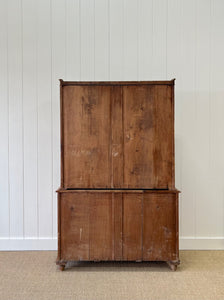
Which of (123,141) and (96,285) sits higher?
(123,141)

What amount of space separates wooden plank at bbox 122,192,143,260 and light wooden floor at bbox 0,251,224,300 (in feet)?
0.55

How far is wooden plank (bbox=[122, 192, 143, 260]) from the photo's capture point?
2.13 metres

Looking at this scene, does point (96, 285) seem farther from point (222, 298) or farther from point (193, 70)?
point (193, 70)

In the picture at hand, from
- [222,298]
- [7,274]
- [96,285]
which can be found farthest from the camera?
[7,274]

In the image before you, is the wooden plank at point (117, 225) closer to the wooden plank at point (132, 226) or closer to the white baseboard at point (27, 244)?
the wooden plank at point (132, 226)

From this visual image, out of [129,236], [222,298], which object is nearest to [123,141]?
[129,236]

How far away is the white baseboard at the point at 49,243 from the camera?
8.54 ft

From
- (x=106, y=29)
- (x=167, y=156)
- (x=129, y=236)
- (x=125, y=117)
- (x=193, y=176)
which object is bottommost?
(x=129, y=236)

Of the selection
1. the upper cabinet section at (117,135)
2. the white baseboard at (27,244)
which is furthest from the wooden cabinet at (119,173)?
the white baseboard at (27,244)

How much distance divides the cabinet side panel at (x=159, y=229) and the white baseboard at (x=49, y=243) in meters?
0.56

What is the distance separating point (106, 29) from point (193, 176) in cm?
175

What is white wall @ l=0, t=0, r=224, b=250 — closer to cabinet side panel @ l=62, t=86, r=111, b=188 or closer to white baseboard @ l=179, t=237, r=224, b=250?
white baseboard @ l=179, t=237, r=224, b=250

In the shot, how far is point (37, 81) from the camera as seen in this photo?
103 inches

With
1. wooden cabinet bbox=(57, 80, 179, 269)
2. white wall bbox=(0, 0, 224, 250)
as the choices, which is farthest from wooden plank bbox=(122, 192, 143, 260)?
white wall bbox=(0, 0, 224, 250)
